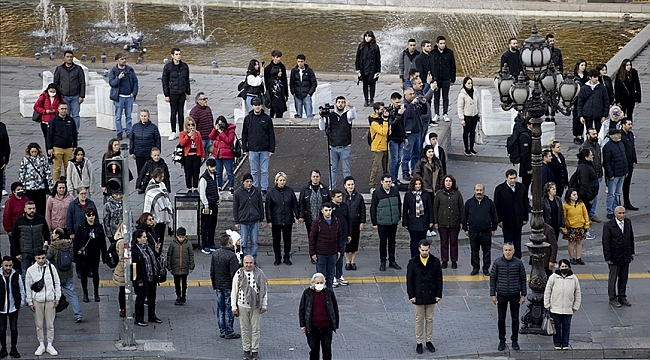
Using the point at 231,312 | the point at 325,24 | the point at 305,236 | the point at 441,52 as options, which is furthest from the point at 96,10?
the point at 231,312

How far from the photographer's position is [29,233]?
20906mm

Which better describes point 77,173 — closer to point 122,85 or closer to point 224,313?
point 122,85

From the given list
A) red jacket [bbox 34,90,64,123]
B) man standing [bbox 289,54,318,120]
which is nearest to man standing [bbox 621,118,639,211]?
man standing [bbox 289,54,318,120]

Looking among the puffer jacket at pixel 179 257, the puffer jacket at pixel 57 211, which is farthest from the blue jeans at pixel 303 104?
the puffer jacket at pixel 179 257

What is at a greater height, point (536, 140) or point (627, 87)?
point (627, 87)

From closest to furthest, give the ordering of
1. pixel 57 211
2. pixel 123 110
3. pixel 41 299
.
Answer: pixel 41 299 < pixel 57 211 < pixel 123 110

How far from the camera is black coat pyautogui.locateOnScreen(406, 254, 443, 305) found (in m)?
19.3

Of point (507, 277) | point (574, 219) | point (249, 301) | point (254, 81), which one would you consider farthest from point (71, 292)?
point (254, 81)

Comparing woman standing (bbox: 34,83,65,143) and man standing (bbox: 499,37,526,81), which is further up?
man standing (bbox: 499,37,526,81)

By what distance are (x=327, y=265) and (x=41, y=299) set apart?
4028 mm

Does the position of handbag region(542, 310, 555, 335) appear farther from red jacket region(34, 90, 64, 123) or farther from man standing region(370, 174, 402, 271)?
red jacket region(34, 90, 64, 123)

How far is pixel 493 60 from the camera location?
37.1 m

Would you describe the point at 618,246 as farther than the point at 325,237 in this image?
No

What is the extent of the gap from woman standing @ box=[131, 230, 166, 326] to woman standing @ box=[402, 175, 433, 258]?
3745 millimetres
